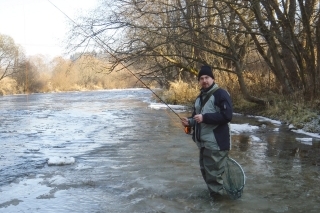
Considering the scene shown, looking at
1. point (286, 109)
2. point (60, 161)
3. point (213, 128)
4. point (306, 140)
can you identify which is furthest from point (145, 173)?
point (286, 109)

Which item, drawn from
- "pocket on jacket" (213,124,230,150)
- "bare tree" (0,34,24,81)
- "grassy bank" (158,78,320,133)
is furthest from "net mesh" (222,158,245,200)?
"bare tree" (0,34,24,81)

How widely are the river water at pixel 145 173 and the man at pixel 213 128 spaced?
1.44ft

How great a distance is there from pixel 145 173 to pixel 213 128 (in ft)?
7.19

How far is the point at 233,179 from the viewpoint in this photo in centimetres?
511

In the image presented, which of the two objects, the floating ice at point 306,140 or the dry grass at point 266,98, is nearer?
the floating ice at point 306,140

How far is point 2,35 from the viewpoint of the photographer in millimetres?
54344

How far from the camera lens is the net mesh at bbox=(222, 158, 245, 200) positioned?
16.5ft

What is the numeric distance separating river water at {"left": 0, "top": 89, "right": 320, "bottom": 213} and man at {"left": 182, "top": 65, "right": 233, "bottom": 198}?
1.44 ft

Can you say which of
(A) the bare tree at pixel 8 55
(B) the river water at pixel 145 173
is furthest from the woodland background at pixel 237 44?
(A) the bare tree at pixel 8 55

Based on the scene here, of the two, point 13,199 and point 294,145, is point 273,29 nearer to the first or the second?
point 294,145

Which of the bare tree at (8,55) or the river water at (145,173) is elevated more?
the bare tree at (8,55)

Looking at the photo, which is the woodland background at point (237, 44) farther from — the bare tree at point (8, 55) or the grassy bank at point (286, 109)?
the bare tree at point (8, 55)

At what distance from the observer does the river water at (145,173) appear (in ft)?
16.1

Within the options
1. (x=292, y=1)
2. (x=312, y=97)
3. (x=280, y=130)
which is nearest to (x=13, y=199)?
(x=280, y=130)
